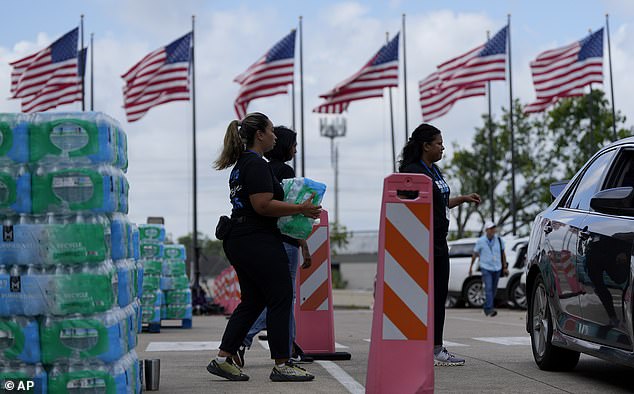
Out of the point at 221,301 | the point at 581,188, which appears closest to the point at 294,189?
the point at 581,188

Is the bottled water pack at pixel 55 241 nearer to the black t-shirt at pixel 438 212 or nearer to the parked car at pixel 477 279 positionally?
the black t-shirt at pixel 438 212

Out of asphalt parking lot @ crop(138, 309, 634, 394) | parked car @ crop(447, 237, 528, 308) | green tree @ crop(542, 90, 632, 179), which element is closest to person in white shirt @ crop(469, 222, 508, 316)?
parked car @ crop(447, 237, 528, 308)

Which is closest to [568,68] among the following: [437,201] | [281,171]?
[437,201]

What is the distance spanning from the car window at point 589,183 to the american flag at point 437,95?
28589 mm

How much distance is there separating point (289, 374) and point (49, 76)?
26.7m

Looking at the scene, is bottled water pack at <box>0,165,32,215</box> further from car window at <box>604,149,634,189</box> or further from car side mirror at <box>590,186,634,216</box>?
car window at <box>604,149,634,189</box>

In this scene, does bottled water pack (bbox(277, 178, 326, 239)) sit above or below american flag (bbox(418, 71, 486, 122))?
below

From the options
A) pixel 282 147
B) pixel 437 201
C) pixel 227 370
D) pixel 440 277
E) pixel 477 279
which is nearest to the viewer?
pixel 227 370

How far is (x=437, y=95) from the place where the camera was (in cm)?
3869

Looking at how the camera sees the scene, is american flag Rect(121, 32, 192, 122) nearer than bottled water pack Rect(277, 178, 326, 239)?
No

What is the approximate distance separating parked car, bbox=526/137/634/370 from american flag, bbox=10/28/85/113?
25.3m

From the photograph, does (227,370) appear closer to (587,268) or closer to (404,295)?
(404,295)

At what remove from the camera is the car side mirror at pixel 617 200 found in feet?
25.0

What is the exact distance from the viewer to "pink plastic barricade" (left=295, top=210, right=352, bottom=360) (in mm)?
11156
